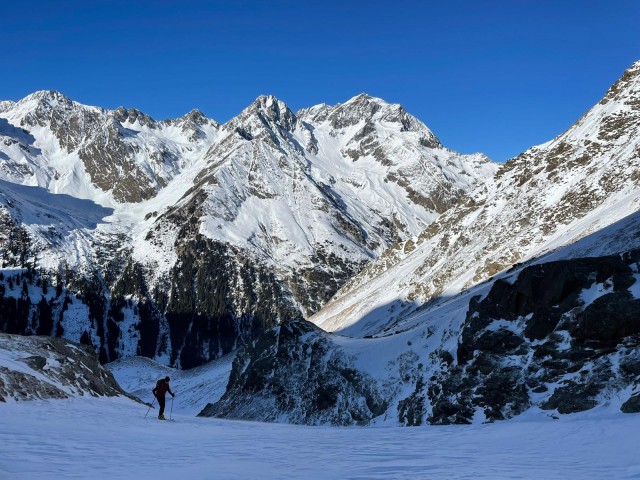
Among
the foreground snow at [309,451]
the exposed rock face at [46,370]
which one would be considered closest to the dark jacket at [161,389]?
the exposed rock face at [46,370]

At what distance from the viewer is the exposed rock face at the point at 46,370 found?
Result: 70.4ft

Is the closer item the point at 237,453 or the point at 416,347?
→ the point at 237,453

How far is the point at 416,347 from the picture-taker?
39219 mm

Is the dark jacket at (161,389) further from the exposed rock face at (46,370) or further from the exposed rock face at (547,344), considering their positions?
the exposed rock face at (547,344)

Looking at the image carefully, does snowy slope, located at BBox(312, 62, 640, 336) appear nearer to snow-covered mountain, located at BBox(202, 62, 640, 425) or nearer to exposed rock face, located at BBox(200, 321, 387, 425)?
snow-covered mountain, located at BBox(202, 62, 640, 425)

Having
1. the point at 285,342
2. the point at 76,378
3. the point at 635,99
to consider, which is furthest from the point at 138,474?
the point at 635,99

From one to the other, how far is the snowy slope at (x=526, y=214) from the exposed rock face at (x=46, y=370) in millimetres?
56553

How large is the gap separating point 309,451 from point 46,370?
764 inches

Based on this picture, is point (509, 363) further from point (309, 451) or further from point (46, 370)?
point (46, 370)

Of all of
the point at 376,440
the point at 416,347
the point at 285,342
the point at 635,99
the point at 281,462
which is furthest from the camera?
the point at 635,99

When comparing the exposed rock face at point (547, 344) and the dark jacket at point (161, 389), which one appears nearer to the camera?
the exposed rock face at point (547, 344)

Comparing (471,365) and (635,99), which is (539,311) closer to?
(471,365)

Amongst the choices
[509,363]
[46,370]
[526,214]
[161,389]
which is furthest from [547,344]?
[526,214]

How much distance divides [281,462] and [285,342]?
130 feet
